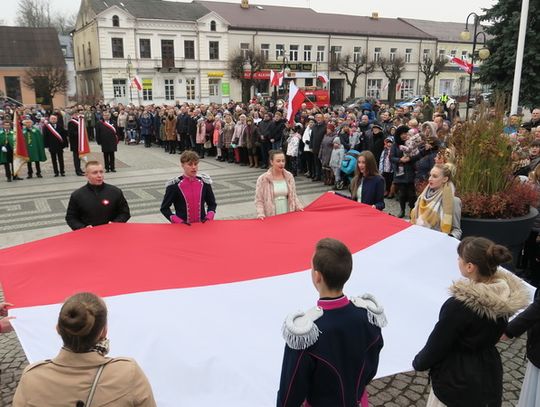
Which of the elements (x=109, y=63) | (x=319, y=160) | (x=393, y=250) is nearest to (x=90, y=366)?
(x=393, y=250)

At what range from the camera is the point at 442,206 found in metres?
5.51

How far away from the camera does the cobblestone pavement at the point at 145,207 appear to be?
4.34 metres

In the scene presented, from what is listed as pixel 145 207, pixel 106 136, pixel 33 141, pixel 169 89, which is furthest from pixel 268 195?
pixel 169 89

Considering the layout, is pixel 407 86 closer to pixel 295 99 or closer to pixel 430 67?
pixel 430 67

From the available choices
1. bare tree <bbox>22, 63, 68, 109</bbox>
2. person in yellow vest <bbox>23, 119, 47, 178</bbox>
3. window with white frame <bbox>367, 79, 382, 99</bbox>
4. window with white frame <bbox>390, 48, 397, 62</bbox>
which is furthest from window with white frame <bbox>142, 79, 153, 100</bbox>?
person in yellow vest <bbox>23, 119, 47, 178</bbox>

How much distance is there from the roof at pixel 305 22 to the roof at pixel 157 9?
300 cm

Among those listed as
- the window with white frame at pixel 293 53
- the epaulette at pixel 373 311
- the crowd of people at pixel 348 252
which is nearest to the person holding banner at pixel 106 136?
the crowd of people at pixel 348 252

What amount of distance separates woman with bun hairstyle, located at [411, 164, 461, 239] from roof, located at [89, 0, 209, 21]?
51.5m

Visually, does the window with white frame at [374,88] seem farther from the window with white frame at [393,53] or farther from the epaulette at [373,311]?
the epaulette at [373,311]

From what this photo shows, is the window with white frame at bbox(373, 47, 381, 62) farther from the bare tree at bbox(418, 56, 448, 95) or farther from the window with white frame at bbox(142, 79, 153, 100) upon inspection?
the window with white frame at bbox(142, 79, 153, 100)

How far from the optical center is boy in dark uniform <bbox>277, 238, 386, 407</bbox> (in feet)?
7.38

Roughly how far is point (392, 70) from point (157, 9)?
93.0 ft

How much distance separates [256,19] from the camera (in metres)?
58.1

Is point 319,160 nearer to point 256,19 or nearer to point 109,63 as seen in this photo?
point 109,63
